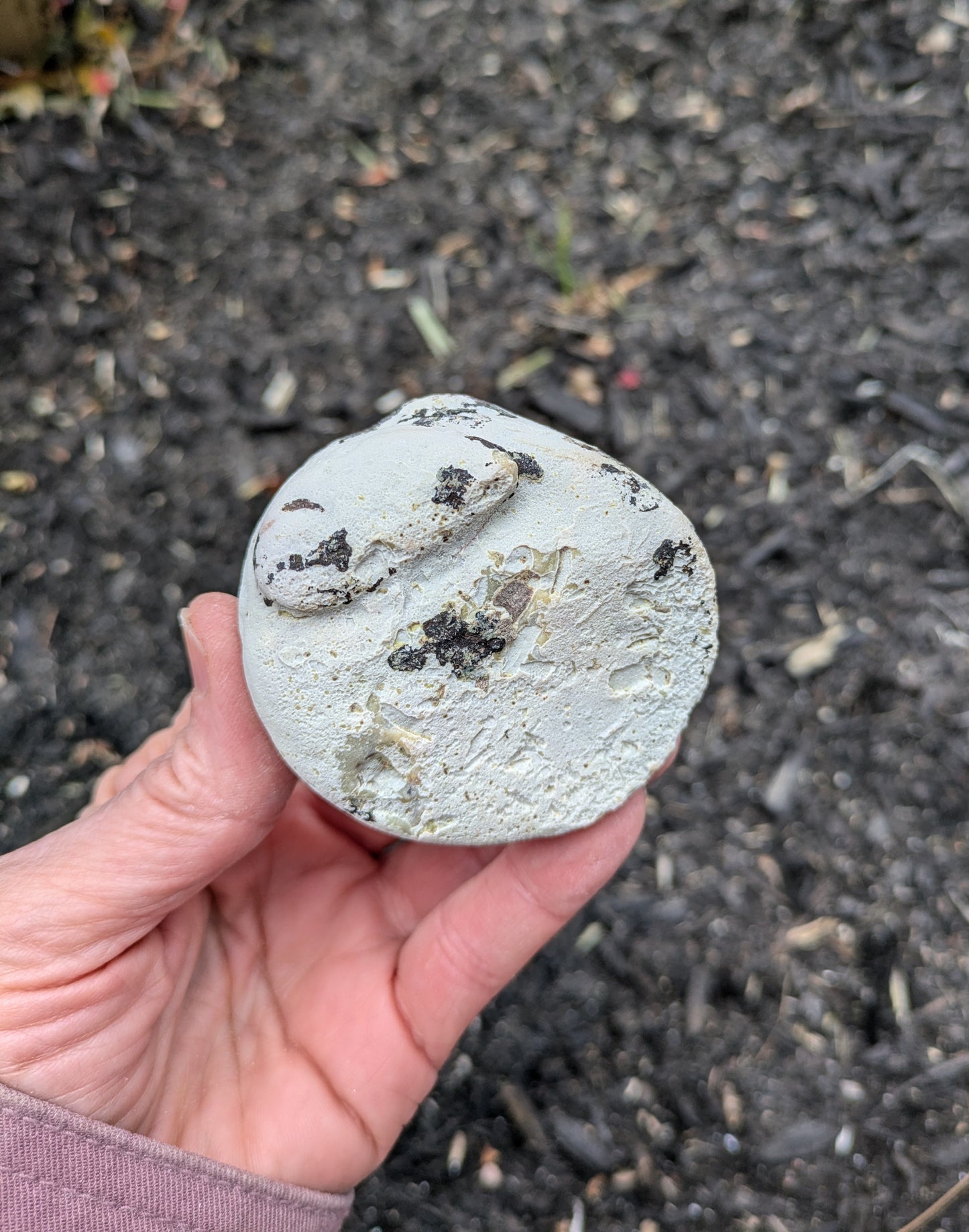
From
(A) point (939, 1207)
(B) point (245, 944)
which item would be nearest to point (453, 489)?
(B) point (245, 944)

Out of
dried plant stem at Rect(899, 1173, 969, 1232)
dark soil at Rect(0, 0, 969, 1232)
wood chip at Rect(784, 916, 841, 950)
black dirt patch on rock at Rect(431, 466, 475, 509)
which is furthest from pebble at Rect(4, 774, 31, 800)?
dried plant stem at Rect(899, 1173, 969, 1232)

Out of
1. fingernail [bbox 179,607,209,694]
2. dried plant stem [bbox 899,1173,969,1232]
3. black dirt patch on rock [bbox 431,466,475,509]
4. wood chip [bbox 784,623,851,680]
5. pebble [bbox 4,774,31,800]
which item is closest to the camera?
black dirt patch on rock [bbox 431,466,475,509]

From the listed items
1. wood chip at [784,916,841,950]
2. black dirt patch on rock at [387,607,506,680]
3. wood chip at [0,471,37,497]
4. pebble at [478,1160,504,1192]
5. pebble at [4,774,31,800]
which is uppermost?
black dirt patch on rock at [387,607,506,680]

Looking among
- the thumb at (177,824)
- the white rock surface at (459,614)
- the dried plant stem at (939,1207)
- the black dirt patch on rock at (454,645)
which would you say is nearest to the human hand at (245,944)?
the thumb at (177,824)

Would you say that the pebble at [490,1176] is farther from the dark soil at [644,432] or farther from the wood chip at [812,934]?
the wood chip at [812,934]

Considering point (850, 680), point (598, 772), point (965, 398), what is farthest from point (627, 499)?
point (965, 398)

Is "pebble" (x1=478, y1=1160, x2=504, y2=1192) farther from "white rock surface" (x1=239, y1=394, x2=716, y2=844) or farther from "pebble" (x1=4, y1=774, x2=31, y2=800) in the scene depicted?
"pebble" (x1=4, y1=774, x2=31, y2=800)
